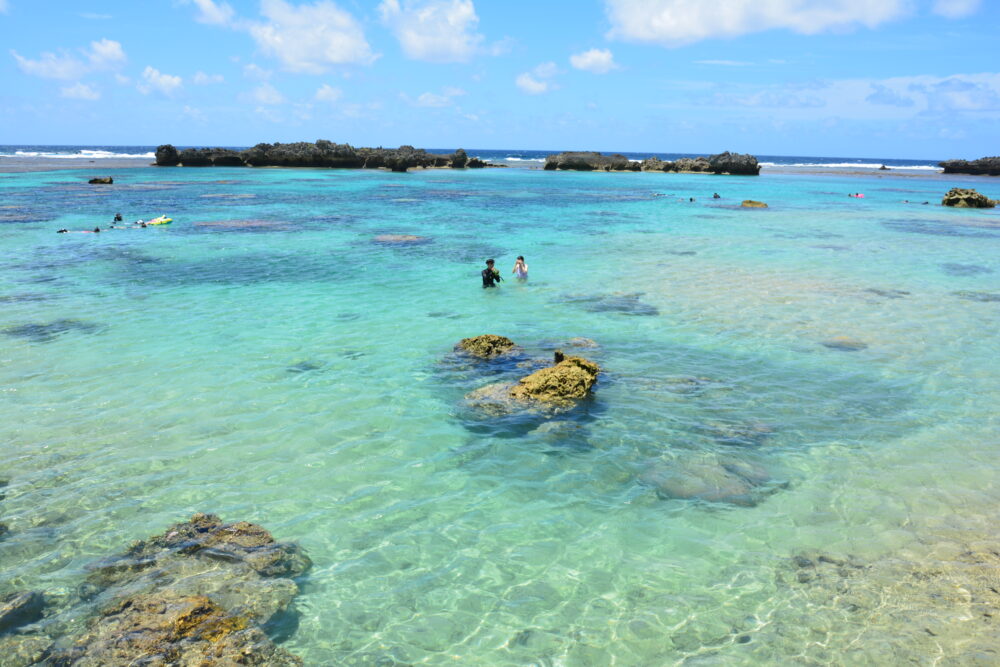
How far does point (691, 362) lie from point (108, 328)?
1308cm

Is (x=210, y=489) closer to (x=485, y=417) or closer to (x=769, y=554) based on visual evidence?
(x=485, y=417)

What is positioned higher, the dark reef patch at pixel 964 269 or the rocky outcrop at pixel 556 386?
the dark reef patch at pixel 964 269

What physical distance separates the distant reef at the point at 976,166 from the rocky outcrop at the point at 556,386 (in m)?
124

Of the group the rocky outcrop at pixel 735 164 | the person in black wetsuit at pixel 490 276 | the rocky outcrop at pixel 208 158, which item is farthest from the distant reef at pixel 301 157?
the person in black wetsuit at pixel 490 276

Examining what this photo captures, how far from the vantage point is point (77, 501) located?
770 cm

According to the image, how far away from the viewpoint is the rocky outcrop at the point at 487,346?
508 inches

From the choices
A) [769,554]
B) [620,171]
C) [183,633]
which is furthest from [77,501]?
[620,171]

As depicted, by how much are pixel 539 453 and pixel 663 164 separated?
106 m

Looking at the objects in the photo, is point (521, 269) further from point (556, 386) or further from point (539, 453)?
point (539, 453)

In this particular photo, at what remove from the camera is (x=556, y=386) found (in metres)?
10.6

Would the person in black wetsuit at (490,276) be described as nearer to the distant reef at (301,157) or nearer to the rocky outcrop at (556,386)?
the rocky outcrop at (556,386)

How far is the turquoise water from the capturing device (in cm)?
606

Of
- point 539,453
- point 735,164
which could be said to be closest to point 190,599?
point 539,453

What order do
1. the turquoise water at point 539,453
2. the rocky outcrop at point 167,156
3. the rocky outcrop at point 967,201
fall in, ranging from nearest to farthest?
the turquoise water at point 539,453 < the rocky outcrop at point 967,201 < the rocky outcrop at point 167,156
